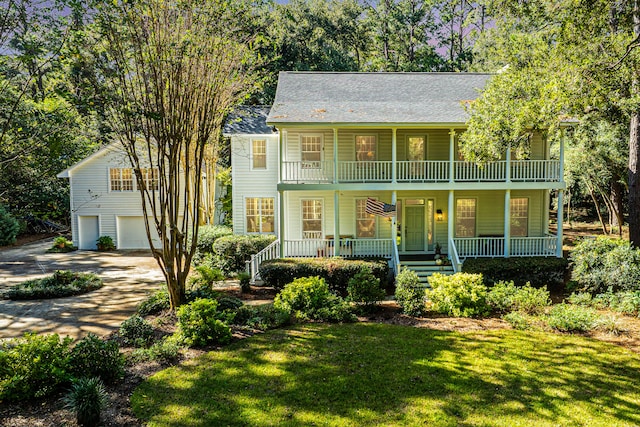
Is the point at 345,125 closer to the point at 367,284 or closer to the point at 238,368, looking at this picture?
the point at 367,284

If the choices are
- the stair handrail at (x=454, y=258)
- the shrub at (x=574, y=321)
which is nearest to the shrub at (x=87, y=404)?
the shrub at (x=574, y=321)

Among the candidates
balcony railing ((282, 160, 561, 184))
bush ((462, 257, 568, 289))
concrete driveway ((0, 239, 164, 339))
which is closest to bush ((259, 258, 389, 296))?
bush ((462, 257, 568, 289))

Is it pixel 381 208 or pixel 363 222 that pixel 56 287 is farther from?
pixel 363 222

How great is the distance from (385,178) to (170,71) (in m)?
9.10

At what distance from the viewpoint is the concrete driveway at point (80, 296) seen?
31.0 feet

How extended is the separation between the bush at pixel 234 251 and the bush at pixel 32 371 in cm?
946

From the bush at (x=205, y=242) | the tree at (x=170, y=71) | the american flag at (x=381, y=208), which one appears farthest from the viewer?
the bush at (x=205, y=242)

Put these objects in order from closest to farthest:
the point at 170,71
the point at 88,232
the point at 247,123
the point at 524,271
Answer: the point at 170,71 → the point at 524,271 → the point at 247,123 → the point at 88,232

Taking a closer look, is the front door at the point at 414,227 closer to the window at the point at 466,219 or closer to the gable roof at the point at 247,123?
the window at the point at 466,219

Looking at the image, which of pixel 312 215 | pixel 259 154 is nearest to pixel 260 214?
pixel 259 154

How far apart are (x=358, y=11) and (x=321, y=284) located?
3181 centimetres

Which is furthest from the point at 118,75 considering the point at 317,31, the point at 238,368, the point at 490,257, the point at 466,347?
the point at 317,31

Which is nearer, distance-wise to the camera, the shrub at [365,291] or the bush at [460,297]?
the bush at [460,297]

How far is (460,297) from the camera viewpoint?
33.6 ft
